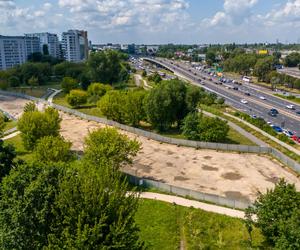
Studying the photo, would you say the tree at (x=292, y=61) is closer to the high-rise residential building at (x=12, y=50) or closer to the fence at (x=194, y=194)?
the high-rise residential building at (x=12, y=50)

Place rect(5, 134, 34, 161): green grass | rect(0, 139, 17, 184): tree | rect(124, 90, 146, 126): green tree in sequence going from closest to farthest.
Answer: rect(0, 139, 17, 184): tree, rect(5, 134, 34, 161): green grass, rect(124, 90, 146, 126): green tree

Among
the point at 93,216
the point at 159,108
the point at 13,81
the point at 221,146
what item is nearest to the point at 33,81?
the point at 13,81

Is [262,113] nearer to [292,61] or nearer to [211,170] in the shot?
[211,170]

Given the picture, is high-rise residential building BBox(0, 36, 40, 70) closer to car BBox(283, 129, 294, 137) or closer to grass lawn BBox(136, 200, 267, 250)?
car BBox(283, 129, 294, 137)

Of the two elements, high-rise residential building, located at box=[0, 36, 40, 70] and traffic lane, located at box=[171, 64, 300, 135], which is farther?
high-rise residential building, located at box=[0, 36, 40, 70]

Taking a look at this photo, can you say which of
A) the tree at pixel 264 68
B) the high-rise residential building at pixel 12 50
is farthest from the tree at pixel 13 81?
the tree at pixel 264 68

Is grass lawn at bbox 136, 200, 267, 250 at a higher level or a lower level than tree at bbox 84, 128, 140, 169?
lower

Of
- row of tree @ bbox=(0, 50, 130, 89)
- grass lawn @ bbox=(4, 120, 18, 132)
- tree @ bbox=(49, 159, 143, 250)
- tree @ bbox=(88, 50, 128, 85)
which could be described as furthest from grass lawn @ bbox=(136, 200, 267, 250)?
row of tree @ bbox=(0, 50, 130, 89)
